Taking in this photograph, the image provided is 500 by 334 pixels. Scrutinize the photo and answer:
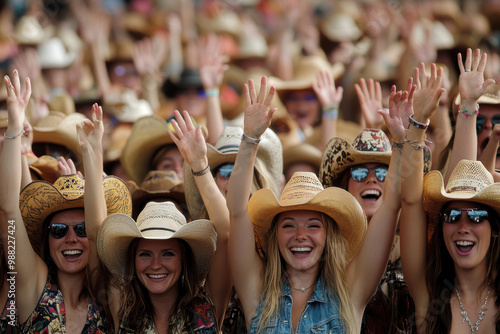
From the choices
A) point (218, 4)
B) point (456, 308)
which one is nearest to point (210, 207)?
point (456, 308)

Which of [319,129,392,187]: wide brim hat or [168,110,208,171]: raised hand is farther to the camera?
[319,129,392,187]: wide brim hat

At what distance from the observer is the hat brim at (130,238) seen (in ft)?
16.5

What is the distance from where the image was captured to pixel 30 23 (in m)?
10.6

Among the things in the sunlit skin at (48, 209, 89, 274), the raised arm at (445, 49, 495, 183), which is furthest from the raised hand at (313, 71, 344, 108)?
the sunlit skin at (48, 209, 89, 274)

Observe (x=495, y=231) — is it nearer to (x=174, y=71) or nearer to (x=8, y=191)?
(x=8, y=191)

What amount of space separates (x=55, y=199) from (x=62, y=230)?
19 centimetres

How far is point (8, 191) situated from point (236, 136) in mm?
1634

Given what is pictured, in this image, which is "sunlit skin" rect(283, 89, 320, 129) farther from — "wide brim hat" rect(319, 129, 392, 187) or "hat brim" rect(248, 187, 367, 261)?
"hat brim" rect(248, 187, 367, 261)

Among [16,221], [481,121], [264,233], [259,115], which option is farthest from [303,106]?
[16,221]

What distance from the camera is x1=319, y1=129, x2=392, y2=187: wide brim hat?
18.8 feet

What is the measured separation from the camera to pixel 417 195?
4930 millimetres

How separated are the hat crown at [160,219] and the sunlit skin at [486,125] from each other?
2.18 m

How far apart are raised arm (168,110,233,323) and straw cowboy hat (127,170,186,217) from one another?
93 centimetres

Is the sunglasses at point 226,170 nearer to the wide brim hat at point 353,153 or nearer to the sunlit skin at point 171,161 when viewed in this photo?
the wide brim hat at point 353,153
